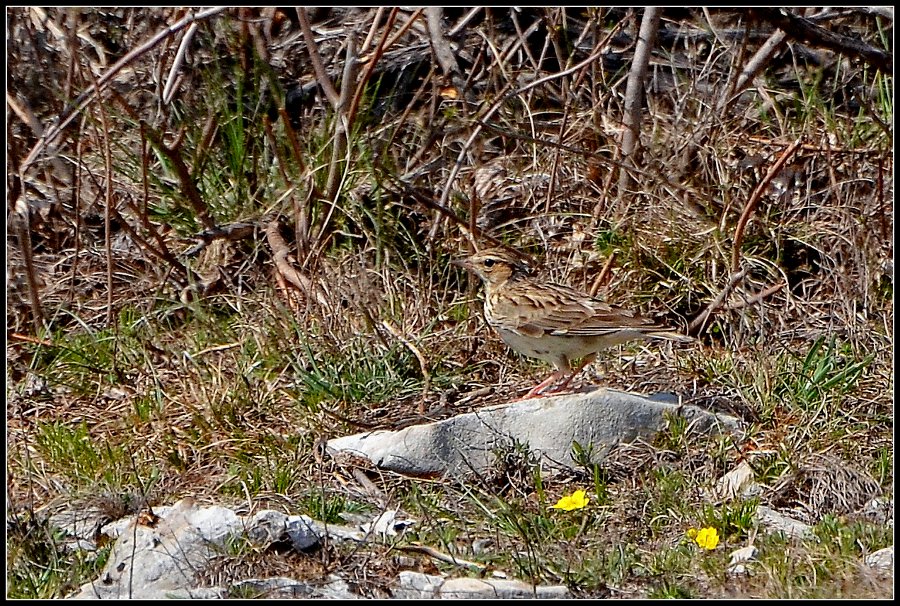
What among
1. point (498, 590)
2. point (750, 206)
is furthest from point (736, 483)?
point (750, 206)

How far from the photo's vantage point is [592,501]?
17.0 ft

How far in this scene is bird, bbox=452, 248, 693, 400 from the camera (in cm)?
579

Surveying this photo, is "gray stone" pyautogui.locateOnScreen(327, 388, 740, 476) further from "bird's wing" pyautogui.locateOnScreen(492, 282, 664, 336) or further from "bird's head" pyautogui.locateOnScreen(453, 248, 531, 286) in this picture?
"bird's head" pyautogui.locateOnScreen(453, 248, 531, 286)

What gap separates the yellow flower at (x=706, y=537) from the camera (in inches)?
182

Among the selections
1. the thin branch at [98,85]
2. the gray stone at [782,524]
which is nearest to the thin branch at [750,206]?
the gray stone at [782,524]

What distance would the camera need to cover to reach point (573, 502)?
16.3 ft

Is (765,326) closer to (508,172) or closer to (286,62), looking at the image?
(508,172)

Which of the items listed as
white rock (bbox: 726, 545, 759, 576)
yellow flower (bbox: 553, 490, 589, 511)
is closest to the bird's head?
yellow flower (bbox: 553, 490, 589, 511)

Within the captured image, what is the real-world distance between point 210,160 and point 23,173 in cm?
105

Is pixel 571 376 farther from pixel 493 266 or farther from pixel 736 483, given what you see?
pixel 736 483

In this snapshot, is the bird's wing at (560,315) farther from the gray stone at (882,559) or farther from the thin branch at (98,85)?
the thin branch at (98,85)

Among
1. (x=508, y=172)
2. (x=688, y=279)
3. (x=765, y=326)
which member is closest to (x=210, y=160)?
(x=508, y=172)

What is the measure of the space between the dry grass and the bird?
396mm

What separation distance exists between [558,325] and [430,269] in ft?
4.54
